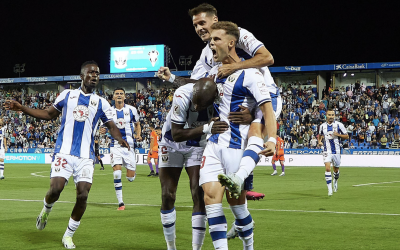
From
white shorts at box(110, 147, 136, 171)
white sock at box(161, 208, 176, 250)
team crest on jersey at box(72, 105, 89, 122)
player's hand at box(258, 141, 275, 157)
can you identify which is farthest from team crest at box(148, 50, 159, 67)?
player's hand at box(258, 141, 275, 157)

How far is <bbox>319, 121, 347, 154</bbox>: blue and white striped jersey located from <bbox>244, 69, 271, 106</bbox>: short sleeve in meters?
11.4

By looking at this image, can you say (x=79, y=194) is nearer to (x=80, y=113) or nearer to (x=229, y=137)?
(x=80, y=113)

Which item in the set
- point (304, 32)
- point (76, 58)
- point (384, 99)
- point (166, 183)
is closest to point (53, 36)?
point (76, 58)

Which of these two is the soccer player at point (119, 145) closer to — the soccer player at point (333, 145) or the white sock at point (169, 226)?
the white sock at point (169, 226)

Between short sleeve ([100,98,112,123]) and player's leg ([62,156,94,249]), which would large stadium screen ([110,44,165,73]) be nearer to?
short sleeve ([100,98,112,123])

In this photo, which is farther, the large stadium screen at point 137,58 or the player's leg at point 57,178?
the large stadium screen at point 137,58

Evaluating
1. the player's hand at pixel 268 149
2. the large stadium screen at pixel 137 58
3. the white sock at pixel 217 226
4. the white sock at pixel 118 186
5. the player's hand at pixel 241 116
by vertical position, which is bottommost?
the white sock at pixel 118 186

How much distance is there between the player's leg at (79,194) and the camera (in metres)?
6.85

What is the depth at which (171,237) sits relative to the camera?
19.8 feet

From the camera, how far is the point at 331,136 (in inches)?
628

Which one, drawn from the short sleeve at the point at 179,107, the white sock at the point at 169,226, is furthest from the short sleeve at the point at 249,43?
the white sock at the point at 169,226

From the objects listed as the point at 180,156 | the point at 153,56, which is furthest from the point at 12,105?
the point at 153,56

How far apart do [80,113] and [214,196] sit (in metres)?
3.18

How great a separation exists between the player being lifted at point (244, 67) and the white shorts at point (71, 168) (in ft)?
5.99
